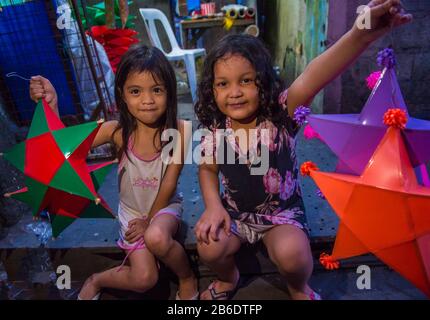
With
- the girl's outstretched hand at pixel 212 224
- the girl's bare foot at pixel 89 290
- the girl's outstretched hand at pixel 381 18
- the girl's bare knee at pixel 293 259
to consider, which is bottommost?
the girl's bare foot at pixel 89 290

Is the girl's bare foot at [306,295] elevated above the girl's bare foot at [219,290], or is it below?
above

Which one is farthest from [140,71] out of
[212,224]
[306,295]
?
[306,295]

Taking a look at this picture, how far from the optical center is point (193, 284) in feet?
5.08

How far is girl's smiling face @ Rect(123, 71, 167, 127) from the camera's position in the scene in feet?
4.51

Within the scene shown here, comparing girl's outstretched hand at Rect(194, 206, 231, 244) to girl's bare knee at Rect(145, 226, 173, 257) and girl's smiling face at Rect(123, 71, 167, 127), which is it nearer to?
girl's bare knee at Rect(145, 226, 173, 257)

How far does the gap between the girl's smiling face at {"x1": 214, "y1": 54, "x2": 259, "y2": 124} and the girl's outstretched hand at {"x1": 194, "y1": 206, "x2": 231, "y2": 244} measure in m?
0.40

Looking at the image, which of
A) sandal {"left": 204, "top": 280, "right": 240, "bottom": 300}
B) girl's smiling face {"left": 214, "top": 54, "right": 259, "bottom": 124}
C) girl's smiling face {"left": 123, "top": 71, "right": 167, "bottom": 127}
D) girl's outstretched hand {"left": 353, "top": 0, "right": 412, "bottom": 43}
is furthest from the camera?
sandal {"left": 204, "top": 280, "right": 240, "bottom": 300}

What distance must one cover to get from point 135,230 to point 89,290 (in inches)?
14.8

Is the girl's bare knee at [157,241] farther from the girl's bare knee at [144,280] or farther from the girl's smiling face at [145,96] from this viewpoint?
the girl's smiling face at [145,96]

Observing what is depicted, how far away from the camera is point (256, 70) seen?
1.26 meters

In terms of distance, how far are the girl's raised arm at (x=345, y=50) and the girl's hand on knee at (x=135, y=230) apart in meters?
0.84

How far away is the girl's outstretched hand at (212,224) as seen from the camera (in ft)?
4.17

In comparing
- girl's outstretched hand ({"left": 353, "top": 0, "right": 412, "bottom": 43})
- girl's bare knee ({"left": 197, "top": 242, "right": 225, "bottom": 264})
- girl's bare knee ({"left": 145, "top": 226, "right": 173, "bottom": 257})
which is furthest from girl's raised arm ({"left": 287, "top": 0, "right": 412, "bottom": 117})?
girl's bare knee ({"left": 145, "top": 226, "right": 173, "bottom": 257})

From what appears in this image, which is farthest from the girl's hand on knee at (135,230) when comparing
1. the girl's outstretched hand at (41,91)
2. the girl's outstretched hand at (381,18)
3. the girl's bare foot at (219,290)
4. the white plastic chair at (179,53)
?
the white plastic chair at (179,53)
